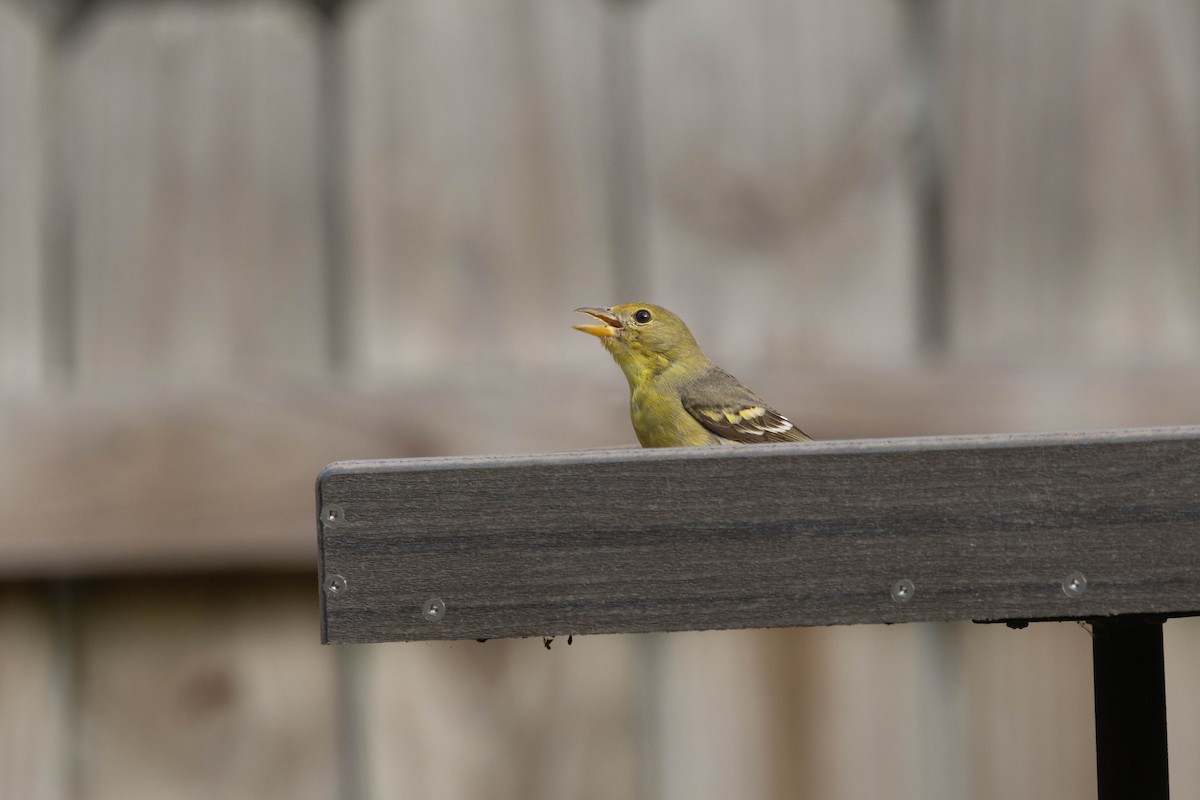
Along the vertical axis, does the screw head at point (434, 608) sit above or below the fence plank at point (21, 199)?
below

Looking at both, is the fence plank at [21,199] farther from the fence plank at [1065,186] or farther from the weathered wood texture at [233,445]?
the fence plank at [1065,186]

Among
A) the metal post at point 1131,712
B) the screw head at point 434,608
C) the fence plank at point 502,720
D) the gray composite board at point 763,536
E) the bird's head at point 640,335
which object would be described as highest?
the bird's head at point 640,335

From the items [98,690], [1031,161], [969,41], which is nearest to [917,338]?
[1031,161]

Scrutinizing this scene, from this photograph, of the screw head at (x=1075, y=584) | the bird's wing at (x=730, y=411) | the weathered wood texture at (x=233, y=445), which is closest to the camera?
the screw head at (x=1075, y=584)

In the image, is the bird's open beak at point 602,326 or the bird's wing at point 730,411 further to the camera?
the bird's wing at point 730,411

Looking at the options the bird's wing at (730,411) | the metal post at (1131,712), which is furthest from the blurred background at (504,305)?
the metal post at (1131,712)

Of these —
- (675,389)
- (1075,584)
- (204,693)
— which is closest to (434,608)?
(1075,584)
